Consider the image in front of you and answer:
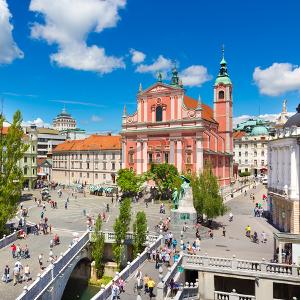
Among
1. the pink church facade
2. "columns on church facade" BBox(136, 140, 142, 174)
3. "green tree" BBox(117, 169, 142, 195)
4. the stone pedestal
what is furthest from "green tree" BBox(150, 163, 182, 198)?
the stone pedestal

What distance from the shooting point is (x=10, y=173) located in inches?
1323

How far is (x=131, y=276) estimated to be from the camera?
24031 millimetres

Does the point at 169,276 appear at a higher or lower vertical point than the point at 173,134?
lower

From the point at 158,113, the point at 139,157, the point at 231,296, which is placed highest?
the point at 158,113

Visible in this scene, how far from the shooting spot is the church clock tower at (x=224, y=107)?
250ft

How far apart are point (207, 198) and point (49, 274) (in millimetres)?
17919

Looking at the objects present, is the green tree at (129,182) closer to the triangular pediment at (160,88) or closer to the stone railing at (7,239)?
the triangular pediment at (160,88)

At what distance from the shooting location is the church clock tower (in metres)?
76.2

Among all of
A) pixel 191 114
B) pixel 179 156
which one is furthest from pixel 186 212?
pixel 191 114

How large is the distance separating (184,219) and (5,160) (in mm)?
16796

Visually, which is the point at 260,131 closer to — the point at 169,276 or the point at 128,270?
the point at 128,270

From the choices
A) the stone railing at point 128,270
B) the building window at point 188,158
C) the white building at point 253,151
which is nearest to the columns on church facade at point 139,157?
the building window at point 188,158

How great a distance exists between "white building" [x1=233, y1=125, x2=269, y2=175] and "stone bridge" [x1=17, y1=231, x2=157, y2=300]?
86.1m

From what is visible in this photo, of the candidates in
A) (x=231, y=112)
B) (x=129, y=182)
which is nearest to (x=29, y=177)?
(x=129, y=182)
